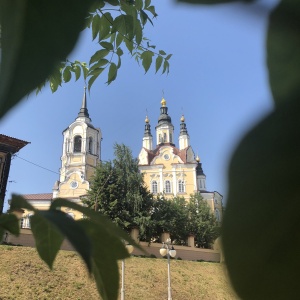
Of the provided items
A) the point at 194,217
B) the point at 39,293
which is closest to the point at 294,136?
the point at 39,293

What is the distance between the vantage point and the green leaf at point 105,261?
0.47 feet

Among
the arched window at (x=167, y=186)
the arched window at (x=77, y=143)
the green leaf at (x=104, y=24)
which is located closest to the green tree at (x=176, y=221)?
the arched window at (x=167, y=186)

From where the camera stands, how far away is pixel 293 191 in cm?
8

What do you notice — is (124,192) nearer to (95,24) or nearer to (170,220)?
(170,220)

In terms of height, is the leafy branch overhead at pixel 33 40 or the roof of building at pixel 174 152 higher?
the roof of building at pixel 174 152

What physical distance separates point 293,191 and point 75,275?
8042 millimetres

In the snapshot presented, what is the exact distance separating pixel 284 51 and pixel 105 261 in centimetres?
10

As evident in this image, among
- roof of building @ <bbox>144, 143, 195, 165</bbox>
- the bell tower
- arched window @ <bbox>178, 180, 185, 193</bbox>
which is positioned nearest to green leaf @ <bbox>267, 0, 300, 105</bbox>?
the bell tower

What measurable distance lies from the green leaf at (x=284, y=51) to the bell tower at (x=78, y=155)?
14652 mm

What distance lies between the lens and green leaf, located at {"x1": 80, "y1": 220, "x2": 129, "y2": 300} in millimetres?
143

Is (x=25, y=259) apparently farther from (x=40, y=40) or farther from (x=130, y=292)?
(x=40, y=40)

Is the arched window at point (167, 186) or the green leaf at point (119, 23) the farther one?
the arched window at point (167, 186)

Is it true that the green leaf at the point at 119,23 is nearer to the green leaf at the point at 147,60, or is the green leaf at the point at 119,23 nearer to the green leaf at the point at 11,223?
the green leaf at the point at 147,60

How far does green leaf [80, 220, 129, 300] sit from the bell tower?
14586 millimetres
